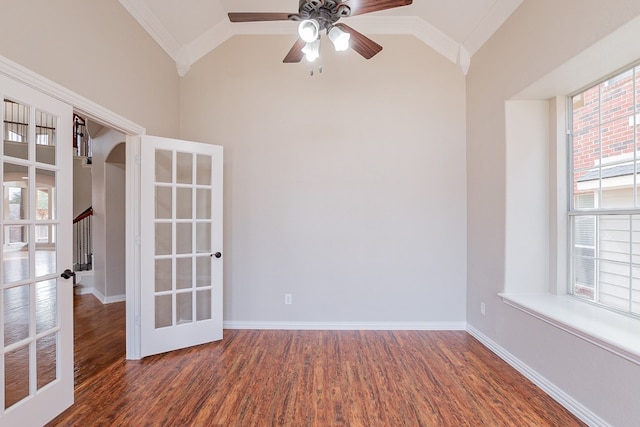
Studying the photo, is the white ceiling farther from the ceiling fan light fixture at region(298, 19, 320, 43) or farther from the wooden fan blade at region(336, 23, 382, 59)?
the ceiling fan light fixture at region(298, 19, 320, 43)

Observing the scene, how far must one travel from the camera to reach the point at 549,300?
2473 millimetres

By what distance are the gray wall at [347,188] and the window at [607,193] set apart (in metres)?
1.06

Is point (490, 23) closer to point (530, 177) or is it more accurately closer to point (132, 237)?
point (530, 177)

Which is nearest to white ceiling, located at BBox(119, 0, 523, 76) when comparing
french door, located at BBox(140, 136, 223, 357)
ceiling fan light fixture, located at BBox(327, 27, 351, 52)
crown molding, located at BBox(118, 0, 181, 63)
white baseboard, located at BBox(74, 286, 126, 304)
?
crown molding, located at BBox(118, 0, 181, 63)

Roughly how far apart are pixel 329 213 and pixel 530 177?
6.69 feet

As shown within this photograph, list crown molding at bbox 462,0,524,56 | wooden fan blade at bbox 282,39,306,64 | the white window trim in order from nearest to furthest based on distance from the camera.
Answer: the white window trim
wooden fan blade at bbox 282,39,306,64
crown molding at bbox 462,0,524,56

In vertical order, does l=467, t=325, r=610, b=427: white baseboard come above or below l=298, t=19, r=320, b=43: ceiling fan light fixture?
below

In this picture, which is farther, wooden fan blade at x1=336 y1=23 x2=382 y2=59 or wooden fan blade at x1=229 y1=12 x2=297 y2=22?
wooden fan blade at x1=336 y1=23 x2=382 y2=59

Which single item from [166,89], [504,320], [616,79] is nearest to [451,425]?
[504,320]

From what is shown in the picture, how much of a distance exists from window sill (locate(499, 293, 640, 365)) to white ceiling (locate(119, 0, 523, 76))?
261 cm

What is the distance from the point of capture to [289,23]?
3.38m

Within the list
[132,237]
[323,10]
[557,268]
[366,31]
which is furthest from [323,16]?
[557,268]

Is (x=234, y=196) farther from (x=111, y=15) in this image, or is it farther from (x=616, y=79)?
(x=616, y=79)

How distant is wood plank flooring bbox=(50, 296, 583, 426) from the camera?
1.92 metres
